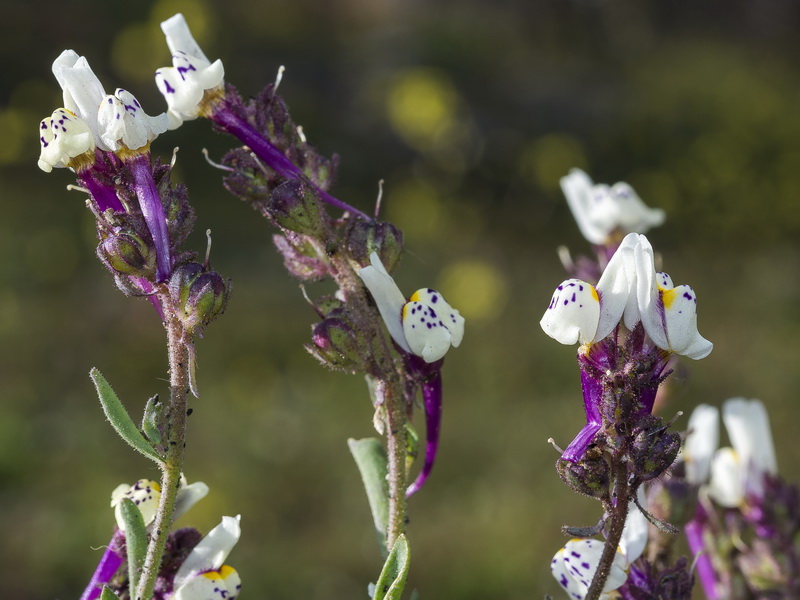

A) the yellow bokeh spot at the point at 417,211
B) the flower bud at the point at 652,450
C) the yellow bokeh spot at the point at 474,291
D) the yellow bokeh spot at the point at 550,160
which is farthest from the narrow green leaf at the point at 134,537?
the yellow bokeh spot at the point at 550,160

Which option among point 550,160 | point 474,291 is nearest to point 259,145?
point 474,291

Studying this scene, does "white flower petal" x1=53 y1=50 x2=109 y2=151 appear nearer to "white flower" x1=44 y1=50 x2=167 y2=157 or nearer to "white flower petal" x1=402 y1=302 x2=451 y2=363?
"white flower" x1=44 y1=50 x2=167 y2=157

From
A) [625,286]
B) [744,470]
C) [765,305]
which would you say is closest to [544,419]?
[765,305]

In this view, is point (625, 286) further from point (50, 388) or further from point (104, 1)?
point (104, 1)

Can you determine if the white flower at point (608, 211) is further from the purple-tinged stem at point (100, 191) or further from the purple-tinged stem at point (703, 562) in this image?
the purple-tinged stem at point (100, 191)

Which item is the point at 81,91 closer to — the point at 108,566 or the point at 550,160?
the point at 108,566
